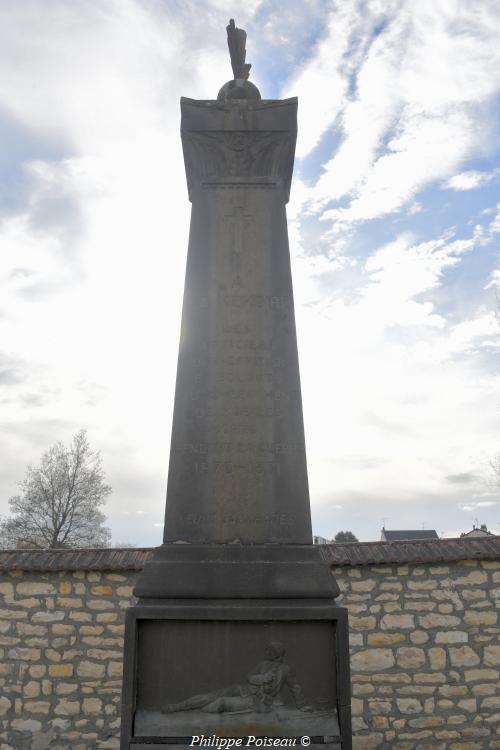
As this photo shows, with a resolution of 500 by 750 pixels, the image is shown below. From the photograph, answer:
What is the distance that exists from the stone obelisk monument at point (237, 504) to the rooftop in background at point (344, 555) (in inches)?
123

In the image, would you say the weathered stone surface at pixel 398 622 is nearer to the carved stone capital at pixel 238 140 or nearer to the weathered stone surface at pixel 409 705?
the weathered stone surface at pixel 409 705

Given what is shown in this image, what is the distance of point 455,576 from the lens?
6.86 metres

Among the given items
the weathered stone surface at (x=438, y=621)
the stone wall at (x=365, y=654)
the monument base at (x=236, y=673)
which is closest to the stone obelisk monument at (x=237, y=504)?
the monument base at (x=236, y=673)

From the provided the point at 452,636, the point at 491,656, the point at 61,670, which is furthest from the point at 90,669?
the point at 491,656

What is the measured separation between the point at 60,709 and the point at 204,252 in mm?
5315

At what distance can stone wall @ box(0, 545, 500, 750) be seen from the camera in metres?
6.45

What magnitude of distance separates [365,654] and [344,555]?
43.0 inches

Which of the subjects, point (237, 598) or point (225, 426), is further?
point (225, 426)

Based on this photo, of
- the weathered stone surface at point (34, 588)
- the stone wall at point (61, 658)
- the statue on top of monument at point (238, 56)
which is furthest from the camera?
the weathered stone surface at point (34, 588)

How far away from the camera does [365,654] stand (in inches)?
261

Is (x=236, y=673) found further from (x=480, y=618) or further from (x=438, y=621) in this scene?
(x=480, y=618)

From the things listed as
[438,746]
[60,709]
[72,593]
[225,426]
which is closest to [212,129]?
[225,426]

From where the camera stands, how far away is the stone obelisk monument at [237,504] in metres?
3.49

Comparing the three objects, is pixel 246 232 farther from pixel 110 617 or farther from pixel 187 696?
pixel 110 617
